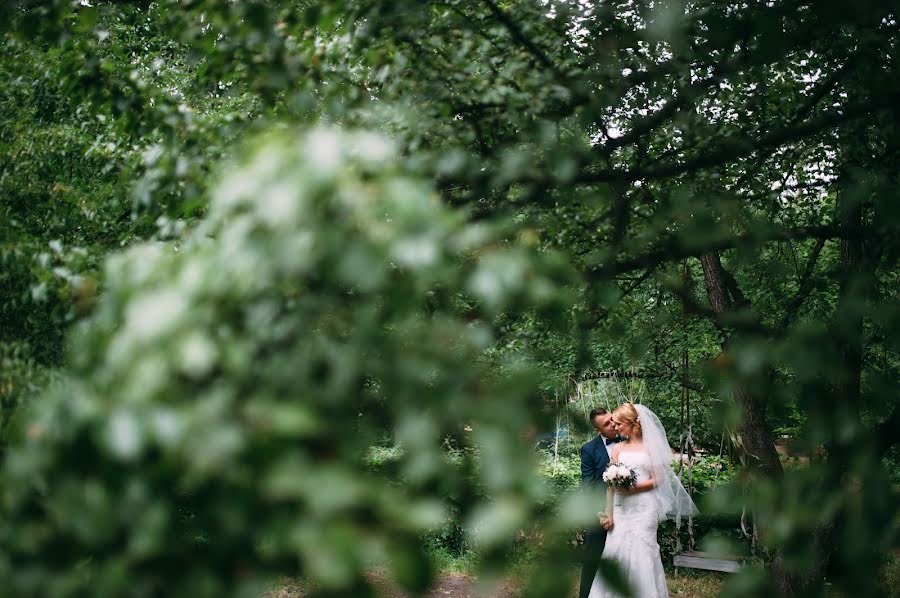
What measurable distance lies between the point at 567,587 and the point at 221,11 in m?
2.40

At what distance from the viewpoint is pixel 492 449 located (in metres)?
1.05

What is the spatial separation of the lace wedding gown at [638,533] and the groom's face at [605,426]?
0.28 meters

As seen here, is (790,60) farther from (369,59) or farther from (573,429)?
(573,429)

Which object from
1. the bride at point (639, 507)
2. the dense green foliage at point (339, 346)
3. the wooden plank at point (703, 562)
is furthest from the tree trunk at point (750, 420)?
the dense green foliage at point (339, 346)

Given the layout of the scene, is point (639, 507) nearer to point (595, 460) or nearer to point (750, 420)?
point (595, 460)

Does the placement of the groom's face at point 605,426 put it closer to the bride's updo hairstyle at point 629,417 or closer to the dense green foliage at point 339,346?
the bride's updo hairstyle at point 629,417

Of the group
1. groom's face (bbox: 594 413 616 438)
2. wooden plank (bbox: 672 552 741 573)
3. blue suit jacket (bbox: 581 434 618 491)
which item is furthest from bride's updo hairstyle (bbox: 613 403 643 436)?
wooden plank (bbox: 672 552 741 573)

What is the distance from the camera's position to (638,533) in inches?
308

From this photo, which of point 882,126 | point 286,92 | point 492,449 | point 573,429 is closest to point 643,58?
point 882,126

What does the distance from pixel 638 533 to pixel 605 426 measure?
1168mm

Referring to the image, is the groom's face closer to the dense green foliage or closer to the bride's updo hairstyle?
the bride's updo hairstyle

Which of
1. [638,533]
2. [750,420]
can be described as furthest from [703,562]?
[750,420]

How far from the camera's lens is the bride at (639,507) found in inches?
305

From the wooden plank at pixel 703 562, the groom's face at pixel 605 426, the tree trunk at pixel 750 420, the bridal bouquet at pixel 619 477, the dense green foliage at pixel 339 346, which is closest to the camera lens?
the dense green foliage at pixel 339 346
